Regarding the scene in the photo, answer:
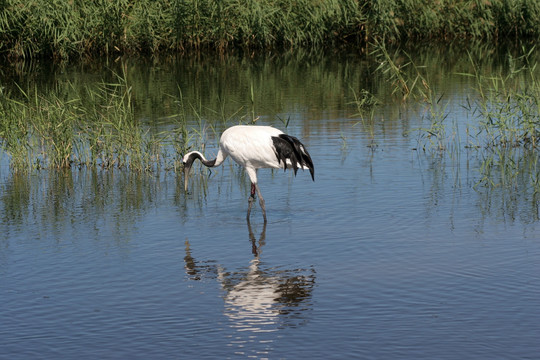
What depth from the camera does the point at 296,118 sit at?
18.0 meters

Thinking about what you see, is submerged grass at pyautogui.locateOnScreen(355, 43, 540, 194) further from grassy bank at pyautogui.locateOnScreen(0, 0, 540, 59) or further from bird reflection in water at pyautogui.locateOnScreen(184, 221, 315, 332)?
grassy bank at pyautogui.locateOnScreen(0, 0, 540, 59)

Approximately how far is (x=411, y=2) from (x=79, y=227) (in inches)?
800

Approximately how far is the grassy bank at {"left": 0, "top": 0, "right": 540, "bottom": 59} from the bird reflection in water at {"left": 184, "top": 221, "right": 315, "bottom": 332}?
1780 centimetres

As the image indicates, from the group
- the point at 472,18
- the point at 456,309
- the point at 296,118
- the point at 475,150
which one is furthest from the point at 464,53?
the point at 456,309

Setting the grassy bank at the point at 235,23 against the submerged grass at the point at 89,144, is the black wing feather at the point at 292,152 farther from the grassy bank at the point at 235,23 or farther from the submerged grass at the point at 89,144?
the grassy bank at the point at 235,23

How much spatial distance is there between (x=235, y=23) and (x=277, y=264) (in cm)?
1997

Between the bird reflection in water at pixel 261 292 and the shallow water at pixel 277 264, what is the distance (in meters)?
0.02

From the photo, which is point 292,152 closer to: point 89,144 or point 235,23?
point 89,144

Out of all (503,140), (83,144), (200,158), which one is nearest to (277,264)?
(200,158)

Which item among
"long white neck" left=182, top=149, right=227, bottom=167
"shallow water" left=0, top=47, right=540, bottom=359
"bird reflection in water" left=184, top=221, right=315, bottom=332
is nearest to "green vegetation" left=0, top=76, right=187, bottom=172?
"shallow water" left=0, top=47, right=540, bottom=359

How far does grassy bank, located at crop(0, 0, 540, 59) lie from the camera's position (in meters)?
26.5

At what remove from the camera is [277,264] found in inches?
368

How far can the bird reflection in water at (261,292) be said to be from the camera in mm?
7718

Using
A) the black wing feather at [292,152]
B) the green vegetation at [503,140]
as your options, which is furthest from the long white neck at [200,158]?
the green vegetation at [503,140]
